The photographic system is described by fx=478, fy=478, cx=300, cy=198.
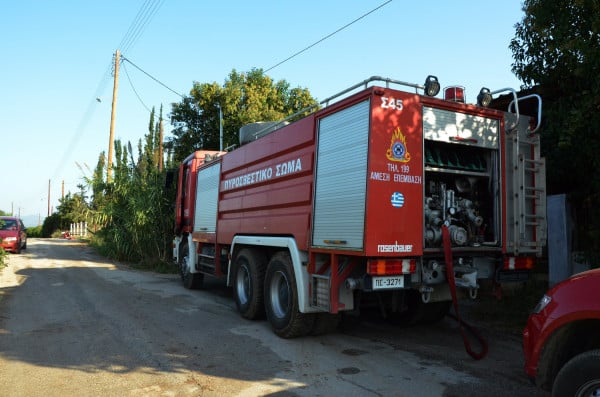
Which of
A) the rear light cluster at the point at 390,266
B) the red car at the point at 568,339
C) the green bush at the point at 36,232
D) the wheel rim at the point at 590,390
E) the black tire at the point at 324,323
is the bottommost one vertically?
the black tire at the point at 324,323

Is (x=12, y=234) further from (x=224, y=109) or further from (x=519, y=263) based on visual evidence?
(x=519, y=263)

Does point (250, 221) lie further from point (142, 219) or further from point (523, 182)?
point (142, 219)

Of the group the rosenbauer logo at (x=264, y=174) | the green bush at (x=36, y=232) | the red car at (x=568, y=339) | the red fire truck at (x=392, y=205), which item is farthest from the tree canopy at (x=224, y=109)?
the green bush at (x=36, y=232)

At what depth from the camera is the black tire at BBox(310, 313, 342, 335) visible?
6.38 m

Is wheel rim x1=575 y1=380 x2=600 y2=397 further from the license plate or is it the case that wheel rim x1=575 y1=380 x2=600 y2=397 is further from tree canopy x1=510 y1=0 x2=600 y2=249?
tree canopy x1=510 y1=0 x2=600 y2=249

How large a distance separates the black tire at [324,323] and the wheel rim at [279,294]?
0.44 meters

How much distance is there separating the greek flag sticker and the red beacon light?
1.60 metres

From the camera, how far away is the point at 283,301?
6707mm

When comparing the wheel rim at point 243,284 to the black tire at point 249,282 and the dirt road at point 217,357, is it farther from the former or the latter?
the dirt road at point 217,357

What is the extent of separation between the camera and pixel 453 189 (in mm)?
6152

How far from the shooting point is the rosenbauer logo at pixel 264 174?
6.57 m

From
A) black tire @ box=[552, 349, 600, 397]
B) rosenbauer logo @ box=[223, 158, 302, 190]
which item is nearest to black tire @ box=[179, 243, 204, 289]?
rosenbauer logo @ box=[223, 158, 302, 190]

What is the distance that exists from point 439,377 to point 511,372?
2.68ft

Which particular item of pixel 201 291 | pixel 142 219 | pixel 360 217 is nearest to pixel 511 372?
pixel 360 217
